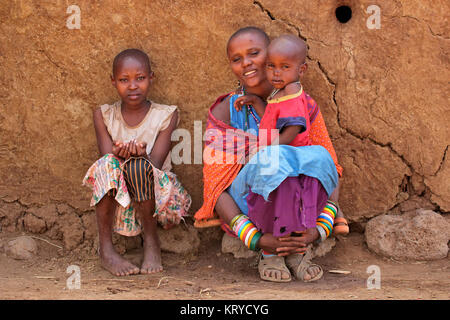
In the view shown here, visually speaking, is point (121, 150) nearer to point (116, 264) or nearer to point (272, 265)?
point (116, 264)

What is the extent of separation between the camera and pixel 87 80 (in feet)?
12.7

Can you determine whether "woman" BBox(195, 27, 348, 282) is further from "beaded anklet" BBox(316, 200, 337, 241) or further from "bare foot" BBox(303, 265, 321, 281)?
"beaded anklet" BBox(316, 200, 337, 241)

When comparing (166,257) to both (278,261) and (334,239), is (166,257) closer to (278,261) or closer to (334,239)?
(278,261)

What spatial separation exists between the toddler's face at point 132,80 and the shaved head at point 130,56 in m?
0.01

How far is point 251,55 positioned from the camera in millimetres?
3443

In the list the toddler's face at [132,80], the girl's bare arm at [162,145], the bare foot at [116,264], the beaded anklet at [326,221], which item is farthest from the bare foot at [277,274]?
the toddler's face at [132,80]

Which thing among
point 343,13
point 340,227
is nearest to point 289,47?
point 343,13

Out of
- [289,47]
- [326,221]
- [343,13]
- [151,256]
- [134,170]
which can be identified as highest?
[343,13]

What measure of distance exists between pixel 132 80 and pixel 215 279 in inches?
52.3

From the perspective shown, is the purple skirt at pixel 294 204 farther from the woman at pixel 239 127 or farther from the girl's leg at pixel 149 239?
the girl's leg at pixel 149 239

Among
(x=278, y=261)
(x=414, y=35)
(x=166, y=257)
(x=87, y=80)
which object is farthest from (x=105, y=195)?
(x=414, y=35)

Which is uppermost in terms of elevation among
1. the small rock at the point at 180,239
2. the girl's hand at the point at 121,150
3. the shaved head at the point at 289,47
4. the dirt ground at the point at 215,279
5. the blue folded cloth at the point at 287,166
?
the shaved head at the point at 289,47

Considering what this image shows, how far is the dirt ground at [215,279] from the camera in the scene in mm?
2979

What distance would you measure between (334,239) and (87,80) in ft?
6.38
